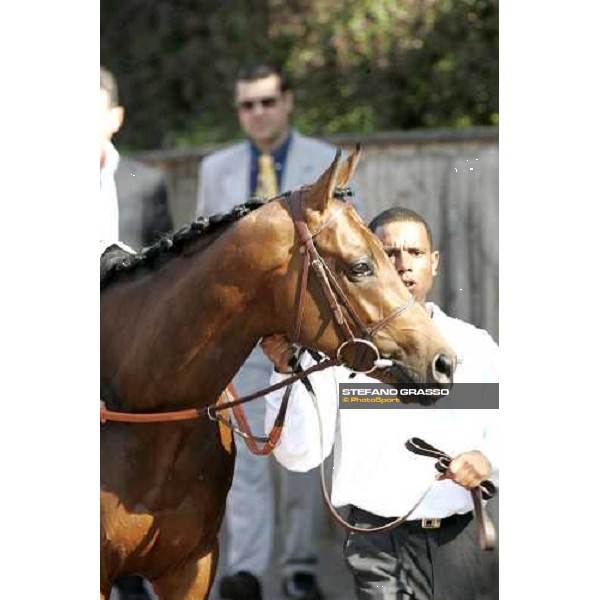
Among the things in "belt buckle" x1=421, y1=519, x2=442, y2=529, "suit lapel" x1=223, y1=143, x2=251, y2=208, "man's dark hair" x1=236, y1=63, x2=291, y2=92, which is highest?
"man's dark hair" x1=236, y1=63, x2=291, y2=92

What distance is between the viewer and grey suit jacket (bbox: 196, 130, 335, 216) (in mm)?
4645

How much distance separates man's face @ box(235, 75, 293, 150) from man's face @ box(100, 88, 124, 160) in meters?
1.09

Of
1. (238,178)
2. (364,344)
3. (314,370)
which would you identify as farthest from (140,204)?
(364,344)

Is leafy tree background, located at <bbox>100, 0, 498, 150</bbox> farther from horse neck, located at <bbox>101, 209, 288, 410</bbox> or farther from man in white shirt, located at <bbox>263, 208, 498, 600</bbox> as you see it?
horse neck, located at <bbox>101, 209, 288, 410</bbox>

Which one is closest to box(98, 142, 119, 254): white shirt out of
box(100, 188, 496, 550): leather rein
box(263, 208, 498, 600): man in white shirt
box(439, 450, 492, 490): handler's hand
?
box(100, 188, 496, 550): leather rein

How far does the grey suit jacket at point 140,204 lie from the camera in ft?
14.2

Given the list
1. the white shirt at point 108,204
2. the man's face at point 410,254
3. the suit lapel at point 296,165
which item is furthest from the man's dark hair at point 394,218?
the suit lapel at point 296,165

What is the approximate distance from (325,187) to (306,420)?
1.93ft

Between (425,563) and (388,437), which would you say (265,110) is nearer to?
(388,437)

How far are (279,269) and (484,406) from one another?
0.58 metres

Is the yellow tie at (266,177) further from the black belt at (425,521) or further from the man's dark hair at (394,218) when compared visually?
the black belt at (425,521)
